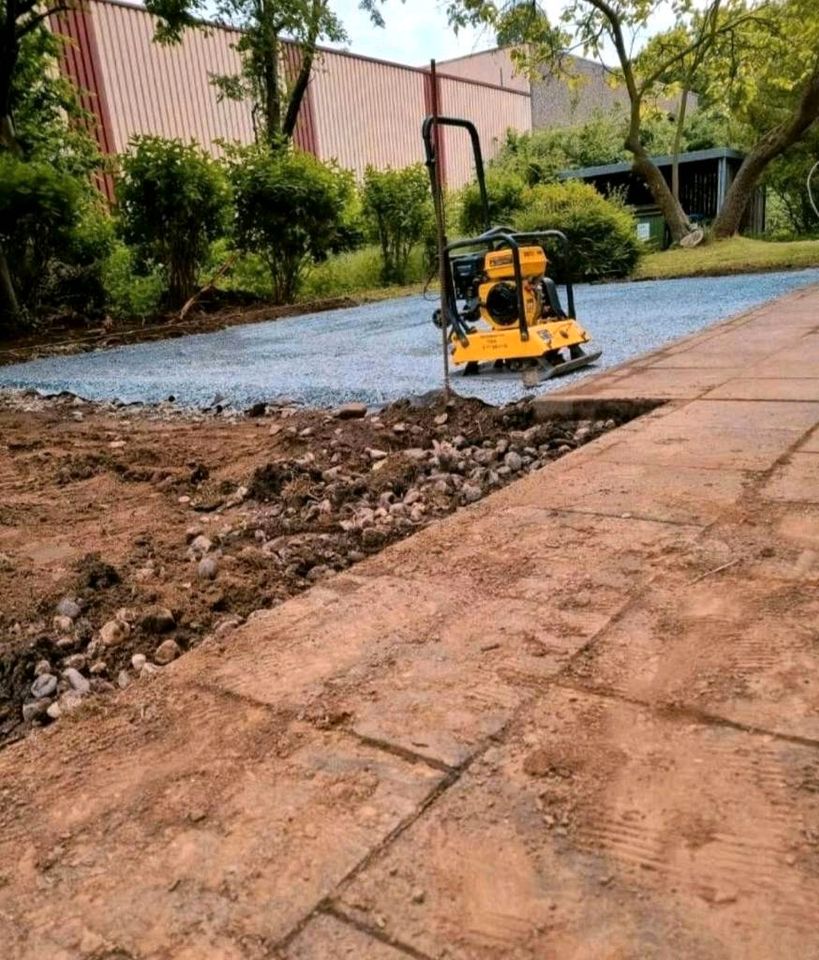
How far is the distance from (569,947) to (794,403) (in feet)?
9.32

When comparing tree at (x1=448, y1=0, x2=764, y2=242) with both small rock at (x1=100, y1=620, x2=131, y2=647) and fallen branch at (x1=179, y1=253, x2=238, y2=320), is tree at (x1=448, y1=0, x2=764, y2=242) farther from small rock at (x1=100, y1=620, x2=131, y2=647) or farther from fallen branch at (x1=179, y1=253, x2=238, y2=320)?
small rock at (x1=100, y1=620, x2=131, y2=647)

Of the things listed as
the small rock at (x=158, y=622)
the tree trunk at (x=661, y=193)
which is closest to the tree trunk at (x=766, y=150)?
the tree trunk at (x=661, y=193)

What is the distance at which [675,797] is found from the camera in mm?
1048

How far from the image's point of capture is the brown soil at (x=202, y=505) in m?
1.87

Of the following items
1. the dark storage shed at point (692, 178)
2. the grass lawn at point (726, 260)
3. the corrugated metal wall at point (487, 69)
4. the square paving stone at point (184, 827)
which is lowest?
the square paving stone at point (184, 827)

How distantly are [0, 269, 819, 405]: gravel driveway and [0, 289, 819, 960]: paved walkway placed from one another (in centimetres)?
242

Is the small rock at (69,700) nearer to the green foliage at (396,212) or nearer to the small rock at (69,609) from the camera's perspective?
the small rock at (69,609)

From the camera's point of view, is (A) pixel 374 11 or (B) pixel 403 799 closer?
(B) pixel 403 799

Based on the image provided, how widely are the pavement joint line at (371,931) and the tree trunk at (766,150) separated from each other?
51.6 feet

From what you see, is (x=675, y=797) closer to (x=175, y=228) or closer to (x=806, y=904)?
(x=806, y=904)

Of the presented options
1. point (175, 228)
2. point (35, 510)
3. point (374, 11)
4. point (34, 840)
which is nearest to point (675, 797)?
point (34, 840)

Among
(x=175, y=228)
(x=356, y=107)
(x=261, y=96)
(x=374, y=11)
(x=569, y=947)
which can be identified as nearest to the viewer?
(x=569, y=947)

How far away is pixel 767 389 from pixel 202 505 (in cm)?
241

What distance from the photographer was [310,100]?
19.2 meters
